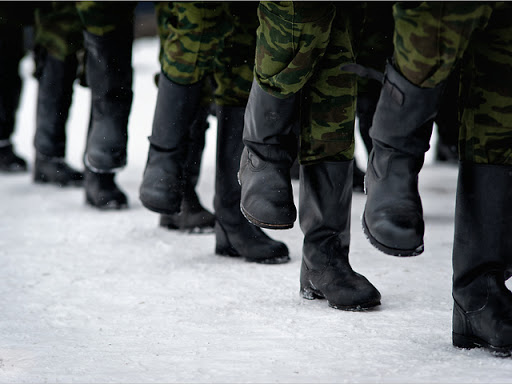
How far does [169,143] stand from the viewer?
2.09 m

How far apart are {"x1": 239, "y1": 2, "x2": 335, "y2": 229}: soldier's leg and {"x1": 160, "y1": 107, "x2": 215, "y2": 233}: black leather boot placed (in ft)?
2.32

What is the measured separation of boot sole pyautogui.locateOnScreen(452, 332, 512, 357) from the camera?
1.31m

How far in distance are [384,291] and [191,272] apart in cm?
53

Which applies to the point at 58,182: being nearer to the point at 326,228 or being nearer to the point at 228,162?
the point at 228,162

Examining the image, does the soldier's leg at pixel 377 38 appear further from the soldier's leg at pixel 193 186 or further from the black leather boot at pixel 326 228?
the black leather boot at pixel 326 228

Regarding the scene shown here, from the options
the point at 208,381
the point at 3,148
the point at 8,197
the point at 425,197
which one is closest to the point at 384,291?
the point at 208,381

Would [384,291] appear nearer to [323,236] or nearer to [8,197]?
[323,236]

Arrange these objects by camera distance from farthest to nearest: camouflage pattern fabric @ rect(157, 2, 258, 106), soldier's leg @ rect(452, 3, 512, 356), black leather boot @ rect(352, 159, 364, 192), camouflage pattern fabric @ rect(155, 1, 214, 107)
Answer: black leather boot @ rect(352, 159, 364, 192) < camouflage pattern fabric @ rect(155, 1, 214, 107) < camouflage pattern fabric @ rect(157, 2, 258, 106) < soldier's leg @ rect(452, 3, 512, 356)

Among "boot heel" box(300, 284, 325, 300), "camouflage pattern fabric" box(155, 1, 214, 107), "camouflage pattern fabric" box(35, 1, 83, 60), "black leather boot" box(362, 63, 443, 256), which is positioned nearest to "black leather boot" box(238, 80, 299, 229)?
"boot heel" box(300, 284, 325, 300)

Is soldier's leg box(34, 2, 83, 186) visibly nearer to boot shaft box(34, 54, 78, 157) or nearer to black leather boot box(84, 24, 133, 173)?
boot shaft box(34, 54, 78, 157)

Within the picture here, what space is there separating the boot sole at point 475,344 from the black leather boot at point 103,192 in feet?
5.74

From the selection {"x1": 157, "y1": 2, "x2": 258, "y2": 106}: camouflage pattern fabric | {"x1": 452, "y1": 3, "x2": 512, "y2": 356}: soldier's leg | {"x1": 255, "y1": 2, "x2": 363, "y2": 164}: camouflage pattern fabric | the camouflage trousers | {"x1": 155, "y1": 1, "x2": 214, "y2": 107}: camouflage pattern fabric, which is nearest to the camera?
the camouflage trousers

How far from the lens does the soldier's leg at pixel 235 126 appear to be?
6.69 feet

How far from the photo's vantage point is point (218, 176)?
2.09m
